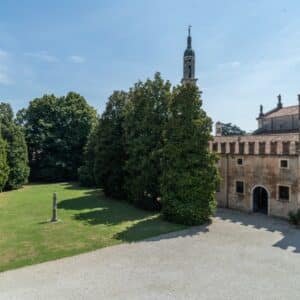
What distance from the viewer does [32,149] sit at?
44.1 m

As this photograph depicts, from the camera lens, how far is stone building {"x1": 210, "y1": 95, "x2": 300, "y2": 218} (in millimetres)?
19812

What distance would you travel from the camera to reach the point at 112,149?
26.9 meters

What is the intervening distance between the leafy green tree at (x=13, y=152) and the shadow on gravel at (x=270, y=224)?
26.1 metres

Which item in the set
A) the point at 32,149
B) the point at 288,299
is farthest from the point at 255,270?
the point at 32,149

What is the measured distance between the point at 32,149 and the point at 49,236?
3193 cm

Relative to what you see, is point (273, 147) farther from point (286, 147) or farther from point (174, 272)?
point (174, 272)

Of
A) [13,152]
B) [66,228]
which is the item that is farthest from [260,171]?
[13,152]

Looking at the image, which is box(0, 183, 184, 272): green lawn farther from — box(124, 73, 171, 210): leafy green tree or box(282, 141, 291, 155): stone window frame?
box(282, 141, 291, 155): stone window frame

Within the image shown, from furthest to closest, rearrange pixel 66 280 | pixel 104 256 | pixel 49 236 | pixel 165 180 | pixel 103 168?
1. pixel 103 168
2. pixel 165 180
3. pixel 49 236
4. pixel 104 256
5. pixel 66 280

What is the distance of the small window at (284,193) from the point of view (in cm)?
2009

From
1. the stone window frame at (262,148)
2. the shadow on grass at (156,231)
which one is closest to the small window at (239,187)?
the stone window frame at (262,148)

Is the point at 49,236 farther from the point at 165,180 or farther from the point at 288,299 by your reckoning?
the point at 288,299

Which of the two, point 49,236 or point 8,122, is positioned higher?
point 8,122

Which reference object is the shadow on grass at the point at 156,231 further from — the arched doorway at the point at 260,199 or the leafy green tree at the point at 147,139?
the arched doorway at the point at 260,199
